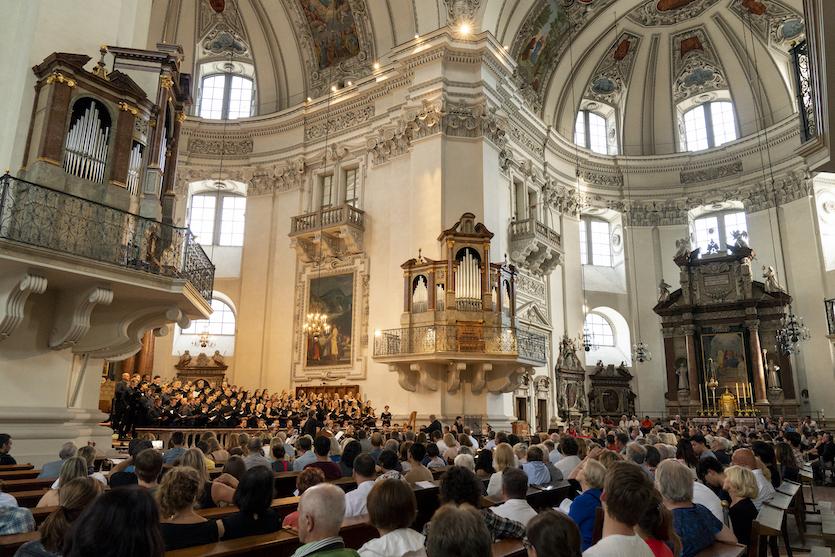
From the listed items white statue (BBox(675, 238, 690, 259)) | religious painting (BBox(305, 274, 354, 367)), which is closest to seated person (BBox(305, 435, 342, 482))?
religious painting (BBox(305, 274, 354, 367))

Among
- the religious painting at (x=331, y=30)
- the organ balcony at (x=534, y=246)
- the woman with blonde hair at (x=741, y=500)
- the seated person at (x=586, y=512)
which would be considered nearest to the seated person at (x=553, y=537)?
the seated person at (x=586, y=512)

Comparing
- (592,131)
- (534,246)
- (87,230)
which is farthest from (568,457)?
(592,131)

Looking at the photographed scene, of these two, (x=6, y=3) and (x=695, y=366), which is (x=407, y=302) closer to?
(x=6, y=3)

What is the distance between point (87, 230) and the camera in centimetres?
786

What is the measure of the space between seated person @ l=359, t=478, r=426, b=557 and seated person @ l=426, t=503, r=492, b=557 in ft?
2.17

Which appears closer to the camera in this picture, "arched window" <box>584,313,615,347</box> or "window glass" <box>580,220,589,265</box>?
"arched window" <box>584,313,615,347</box>

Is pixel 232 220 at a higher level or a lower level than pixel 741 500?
higher

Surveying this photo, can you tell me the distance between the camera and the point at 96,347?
8.52 meters

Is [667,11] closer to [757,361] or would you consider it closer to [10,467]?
[757,361]

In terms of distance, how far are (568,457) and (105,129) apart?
775cm

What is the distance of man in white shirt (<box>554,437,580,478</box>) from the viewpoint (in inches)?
267

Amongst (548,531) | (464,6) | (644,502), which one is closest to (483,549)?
(548,531)

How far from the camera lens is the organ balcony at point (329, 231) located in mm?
18359

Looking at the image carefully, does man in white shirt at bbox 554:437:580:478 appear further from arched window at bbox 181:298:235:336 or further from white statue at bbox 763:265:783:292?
white statue at bbox 763:265:783:292
